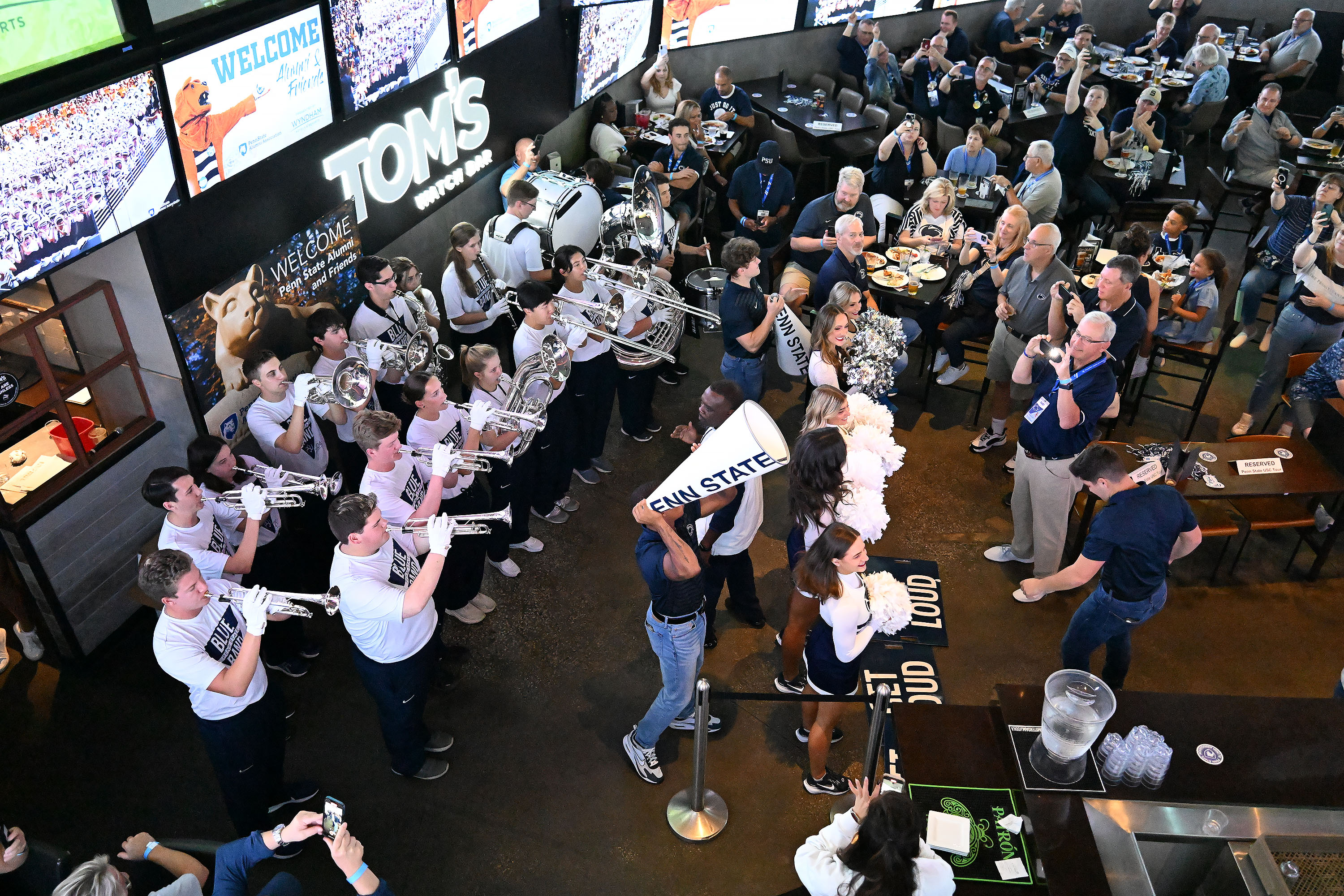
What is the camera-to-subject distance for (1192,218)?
8094 mm

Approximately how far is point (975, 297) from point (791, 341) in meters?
1.89

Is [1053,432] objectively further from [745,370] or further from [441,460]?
[441,460]

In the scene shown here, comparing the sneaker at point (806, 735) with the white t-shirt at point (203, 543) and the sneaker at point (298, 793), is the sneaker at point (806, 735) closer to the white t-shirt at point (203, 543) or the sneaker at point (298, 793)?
the sneaker at point (298, 793)

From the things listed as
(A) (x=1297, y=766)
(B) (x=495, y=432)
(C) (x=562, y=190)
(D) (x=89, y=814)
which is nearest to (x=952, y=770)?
(A) (x=1297, y=766)

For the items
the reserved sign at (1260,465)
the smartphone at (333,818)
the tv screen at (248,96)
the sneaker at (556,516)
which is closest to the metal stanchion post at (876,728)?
the smartphone at (333,818)

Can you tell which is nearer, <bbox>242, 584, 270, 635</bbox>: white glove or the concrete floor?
<bbox>242, 584, 270, 635</bbox>: white glove

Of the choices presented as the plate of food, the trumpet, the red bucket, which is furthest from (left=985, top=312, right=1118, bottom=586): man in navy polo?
the red bucket

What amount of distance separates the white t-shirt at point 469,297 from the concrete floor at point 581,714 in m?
1.55

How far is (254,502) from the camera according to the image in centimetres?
490

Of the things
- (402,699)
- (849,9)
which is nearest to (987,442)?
(402,699)

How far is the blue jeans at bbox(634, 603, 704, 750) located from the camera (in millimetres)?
4738

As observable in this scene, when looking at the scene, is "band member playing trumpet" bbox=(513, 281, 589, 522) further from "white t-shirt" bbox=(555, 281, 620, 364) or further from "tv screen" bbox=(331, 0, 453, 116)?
"tv screen" bbox=(331, 0, 453, 116)

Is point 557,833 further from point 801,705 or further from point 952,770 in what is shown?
point 952,770

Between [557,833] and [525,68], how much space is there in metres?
6.63
